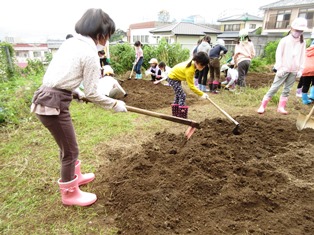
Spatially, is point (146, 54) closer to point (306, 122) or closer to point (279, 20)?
point (306, 122)

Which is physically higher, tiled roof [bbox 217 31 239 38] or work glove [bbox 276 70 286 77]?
tiled roof [bbox 217 31 239 38]

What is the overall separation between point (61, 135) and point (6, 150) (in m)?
1.98

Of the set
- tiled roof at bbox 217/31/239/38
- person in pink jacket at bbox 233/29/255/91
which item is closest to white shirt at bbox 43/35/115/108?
person in pink jacket at bbox 233/29/255/91

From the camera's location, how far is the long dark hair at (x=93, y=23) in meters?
1.74

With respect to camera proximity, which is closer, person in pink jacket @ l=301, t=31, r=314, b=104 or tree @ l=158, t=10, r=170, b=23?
person in pink jacket @ l=301, t=31, r=314, b=104

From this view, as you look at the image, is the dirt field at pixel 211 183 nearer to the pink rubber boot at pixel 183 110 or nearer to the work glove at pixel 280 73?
the pink rubber boot at pixel 183 110

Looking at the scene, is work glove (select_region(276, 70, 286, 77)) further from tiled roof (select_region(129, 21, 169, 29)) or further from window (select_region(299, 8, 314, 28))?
tiled roof (select_region(129, 21, 169, 29))

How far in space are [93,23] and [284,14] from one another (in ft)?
96.2

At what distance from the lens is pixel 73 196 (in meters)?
2.28

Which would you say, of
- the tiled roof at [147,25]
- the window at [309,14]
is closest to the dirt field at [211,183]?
the window at [309,14]

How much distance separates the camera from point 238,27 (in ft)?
111

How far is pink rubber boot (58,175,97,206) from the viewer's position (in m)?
2.21

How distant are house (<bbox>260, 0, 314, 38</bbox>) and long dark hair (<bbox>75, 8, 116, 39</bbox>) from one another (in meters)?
26.1

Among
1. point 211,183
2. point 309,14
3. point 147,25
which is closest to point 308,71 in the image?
point 211,183
